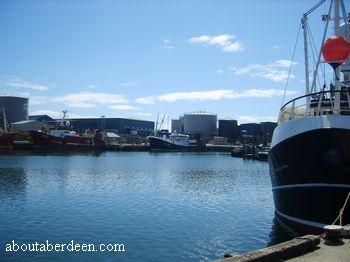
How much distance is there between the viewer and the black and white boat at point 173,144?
426 ft

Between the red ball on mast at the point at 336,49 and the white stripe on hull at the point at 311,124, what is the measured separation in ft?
7.07

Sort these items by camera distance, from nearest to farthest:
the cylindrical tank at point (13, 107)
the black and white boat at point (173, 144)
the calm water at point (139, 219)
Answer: the calm water at point (139, 219) → the black and white boat at point (173, 144) → the cylindrical tank at point (13, 107)

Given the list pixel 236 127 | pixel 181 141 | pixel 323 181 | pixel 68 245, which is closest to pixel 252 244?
pixel 323 181

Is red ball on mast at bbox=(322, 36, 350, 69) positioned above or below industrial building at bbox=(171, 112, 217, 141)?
below

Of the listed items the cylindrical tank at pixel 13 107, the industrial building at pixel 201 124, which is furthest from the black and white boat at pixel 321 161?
the cylindrical tank at pixel 13 107

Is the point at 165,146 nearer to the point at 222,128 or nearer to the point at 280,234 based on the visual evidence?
the point at 222,128

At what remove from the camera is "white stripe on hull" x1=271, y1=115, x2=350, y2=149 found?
15.1 metres

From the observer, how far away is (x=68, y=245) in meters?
16.6

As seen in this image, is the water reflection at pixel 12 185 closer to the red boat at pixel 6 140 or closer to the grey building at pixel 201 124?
the red boat at pixel 6 140

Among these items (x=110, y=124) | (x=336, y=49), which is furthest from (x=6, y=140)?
(x=336, y=49)

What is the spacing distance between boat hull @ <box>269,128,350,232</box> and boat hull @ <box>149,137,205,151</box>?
113 meters

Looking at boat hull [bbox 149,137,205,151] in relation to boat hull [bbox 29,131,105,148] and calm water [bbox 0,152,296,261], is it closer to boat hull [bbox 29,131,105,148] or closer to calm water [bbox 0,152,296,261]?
boat hull [bbox 29,131,105,148]

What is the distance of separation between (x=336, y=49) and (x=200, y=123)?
16753 centimetres

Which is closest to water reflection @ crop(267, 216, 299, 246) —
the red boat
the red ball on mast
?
the red ball on mast
